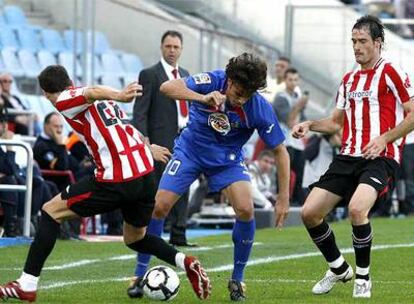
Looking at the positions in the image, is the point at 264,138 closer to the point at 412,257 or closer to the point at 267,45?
the point at 412,257

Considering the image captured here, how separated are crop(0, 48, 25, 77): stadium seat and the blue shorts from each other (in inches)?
424

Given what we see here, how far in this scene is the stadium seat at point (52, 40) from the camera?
74.6ft

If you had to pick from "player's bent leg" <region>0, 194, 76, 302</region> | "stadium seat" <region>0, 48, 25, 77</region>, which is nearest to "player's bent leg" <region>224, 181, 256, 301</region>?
"player's bent leg" <region>0, 194, 76, 302</region>

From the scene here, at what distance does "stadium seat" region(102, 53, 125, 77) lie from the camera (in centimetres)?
2269

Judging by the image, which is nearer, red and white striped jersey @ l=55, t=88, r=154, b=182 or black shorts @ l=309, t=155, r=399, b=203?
red and white striped jersey @ l=55, t=88, r=154, b=182

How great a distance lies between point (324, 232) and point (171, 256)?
1.27 metres

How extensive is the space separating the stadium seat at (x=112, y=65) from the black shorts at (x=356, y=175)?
1227 centimetres

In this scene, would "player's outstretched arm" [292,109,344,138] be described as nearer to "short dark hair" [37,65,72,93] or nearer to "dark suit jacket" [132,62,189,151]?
"short dark hair" [37,65,72,93]

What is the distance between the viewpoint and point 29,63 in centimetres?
2170

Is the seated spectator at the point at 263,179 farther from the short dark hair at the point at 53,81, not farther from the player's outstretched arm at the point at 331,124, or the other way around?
the short dark hair at the point at 53,81

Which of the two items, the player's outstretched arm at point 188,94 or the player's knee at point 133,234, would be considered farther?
the player's knee at point 133,234

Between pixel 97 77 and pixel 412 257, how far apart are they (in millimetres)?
9225

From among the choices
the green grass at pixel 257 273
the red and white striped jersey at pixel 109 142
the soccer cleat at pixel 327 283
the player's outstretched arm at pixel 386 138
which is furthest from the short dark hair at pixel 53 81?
the soccer cleat at pixel 327 283

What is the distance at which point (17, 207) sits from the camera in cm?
1595
